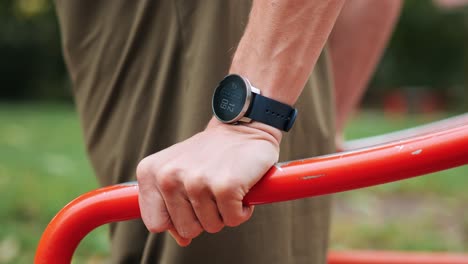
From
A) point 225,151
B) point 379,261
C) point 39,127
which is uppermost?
point 225,151

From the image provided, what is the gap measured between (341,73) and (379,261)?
445mm

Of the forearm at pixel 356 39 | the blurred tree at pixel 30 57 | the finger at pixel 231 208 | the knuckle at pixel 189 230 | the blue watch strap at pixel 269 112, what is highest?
the blue watch strap at pixel 269 112

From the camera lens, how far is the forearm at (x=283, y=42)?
2.81 ft

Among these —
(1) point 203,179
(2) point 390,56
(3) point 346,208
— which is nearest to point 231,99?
(1) point 203,179

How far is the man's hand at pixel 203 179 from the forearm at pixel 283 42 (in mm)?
69

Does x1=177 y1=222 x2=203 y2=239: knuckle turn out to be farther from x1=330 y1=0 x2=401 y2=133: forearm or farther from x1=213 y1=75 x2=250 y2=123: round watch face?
x1=330 y1=0 x2=401 y2=133: forearm

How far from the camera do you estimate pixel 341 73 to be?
1.56 m

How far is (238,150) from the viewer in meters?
0.81

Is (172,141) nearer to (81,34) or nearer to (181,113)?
(181,113)

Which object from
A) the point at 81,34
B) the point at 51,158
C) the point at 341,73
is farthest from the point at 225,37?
the point at 51,158

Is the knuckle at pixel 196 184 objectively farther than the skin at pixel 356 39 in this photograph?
No

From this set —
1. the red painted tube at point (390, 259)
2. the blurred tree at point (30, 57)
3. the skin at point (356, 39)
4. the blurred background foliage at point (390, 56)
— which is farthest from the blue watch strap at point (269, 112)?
the blurred tree at point (30, 57)

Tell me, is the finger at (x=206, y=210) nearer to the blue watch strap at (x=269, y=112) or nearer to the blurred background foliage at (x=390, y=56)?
the blue watch strap at (x=269, y=112)

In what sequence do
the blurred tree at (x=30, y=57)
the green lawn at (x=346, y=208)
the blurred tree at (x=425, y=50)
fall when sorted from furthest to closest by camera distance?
the blurred tree at (x=425, y=50)
the blurred tree at (x=30, y=57)
the green lawn at (x=346, y=208)
